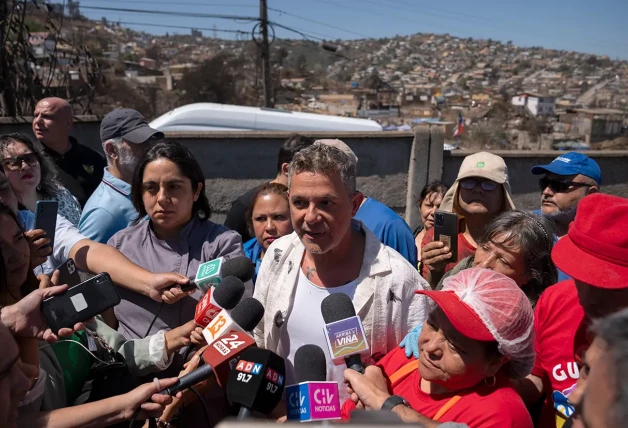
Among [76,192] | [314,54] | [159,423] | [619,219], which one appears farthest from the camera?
[314,54]

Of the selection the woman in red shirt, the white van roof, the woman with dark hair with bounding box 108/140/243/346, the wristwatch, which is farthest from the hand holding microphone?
the white van roof

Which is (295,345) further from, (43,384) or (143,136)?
(143,136)

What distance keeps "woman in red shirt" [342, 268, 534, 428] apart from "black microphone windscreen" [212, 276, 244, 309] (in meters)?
0.55

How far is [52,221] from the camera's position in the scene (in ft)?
8.30

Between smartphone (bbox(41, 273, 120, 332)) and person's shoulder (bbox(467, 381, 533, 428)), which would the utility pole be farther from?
person's shoulder (bbox(467, 381, 533, 428))

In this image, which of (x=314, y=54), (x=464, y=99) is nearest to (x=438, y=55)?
(x=314, y=54)

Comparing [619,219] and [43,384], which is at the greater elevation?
[619,219]

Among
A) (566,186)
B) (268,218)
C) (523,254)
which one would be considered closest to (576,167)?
(566,186)

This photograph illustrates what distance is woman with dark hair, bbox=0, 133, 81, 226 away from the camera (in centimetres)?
322

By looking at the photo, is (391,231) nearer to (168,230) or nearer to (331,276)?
(331,276)

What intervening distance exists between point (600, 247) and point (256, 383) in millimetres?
1208

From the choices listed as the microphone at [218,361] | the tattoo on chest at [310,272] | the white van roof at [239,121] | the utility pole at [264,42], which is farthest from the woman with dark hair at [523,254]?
the utility pole at [264,42]

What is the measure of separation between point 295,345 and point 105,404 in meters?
0.78

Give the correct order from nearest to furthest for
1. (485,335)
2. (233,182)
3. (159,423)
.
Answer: (485,335) → (159,423) → (233,182)
